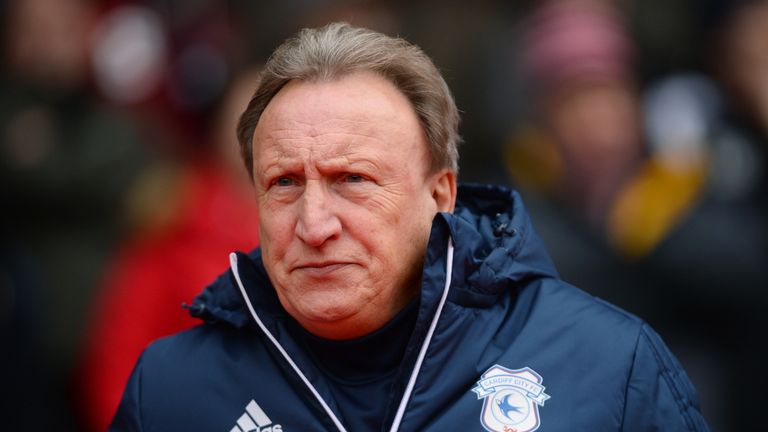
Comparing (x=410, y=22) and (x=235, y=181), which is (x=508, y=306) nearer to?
(x=235, y=181)

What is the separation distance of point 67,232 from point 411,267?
10.4ft

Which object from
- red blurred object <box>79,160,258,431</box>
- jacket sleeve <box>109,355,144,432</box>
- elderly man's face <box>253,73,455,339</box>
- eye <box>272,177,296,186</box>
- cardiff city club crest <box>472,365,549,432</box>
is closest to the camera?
cardiff city club crest <box>472,365,549,432</box>

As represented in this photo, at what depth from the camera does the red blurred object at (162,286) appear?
5.70 m

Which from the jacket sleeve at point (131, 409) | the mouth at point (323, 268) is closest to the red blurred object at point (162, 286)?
the jacket sleeve at point (131, 409)

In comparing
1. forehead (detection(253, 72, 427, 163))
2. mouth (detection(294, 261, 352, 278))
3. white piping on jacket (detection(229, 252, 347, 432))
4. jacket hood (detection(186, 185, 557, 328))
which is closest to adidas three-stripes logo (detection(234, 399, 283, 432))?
white piping on jacket (detection(229, 252, 347, 432))

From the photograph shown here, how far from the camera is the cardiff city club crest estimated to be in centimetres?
336

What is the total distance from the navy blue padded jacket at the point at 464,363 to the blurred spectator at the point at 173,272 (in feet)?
6.11

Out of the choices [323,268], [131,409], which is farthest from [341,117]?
[131,409]

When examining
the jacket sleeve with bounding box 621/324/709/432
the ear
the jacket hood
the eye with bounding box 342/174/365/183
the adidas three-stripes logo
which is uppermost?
the eye with bounding box 342/174/365/183

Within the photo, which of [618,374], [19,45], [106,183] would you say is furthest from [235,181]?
[618,374]

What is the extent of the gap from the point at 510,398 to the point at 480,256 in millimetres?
456

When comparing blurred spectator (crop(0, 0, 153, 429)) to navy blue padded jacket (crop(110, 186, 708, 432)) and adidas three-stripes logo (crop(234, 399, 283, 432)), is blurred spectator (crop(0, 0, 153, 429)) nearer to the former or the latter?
navy blue padded jacket (crop(110, 186, 708, 432))

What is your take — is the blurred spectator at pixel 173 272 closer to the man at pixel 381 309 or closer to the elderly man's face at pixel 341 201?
the man at pixel 381 309

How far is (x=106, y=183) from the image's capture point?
643 cm
